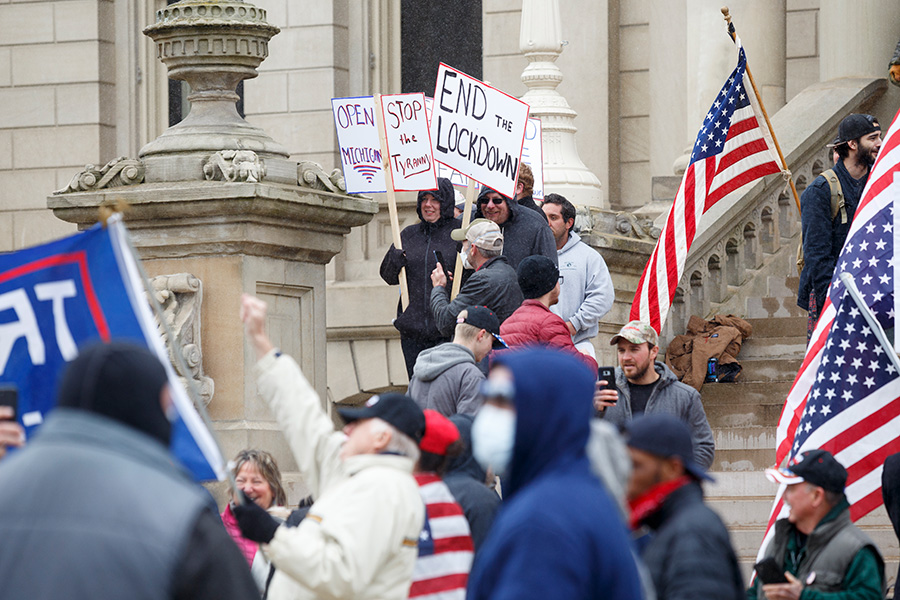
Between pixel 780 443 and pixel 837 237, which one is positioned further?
pixel 837 237

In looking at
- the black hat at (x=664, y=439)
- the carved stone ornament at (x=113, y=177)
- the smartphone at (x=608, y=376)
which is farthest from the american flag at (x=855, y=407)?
the carved stone ornament at (x=113, y=177)

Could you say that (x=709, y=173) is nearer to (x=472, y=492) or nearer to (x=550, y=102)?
(x=550, y=102)

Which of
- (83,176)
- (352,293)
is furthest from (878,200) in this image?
(352,293)

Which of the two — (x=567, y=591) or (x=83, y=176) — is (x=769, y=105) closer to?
(x=83, y=176)

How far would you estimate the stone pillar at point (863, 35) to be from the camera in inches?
588

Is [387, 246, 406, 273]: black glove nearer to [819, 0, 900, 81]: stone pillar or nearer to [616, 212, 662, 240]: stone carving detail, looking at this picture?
[616, 212, 662, 240]: stone carving detail

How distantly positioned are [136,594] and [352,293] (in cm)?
1414

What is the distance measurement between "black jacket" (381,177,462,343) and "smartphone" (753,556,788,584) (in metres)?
3.99

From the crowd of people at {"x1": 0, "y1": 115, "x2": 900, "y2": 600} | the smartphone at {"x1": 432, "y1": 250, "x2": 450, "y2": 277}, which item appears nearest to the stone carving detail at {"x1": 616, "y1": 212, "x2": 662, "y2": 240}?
the smartphone at {"x1": 432, "y1": 250, "x2": 450, "y2": 277}

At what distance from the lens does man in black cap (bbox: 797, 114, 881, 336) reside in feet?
31.8

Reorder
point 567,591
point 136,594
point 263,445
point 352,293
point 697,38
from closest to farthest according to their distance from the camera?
point 136,594 → point 567,591 → point 263,445 → point 697,38 → point 352,293

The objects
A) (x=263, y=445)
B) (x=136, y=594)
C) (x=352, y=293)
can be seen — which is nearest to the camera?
(x=136, y=594)

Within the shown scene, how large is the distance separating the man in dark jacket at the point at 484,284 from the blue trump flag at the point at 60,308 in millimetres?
3669

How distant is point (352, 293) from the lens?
17469mm
